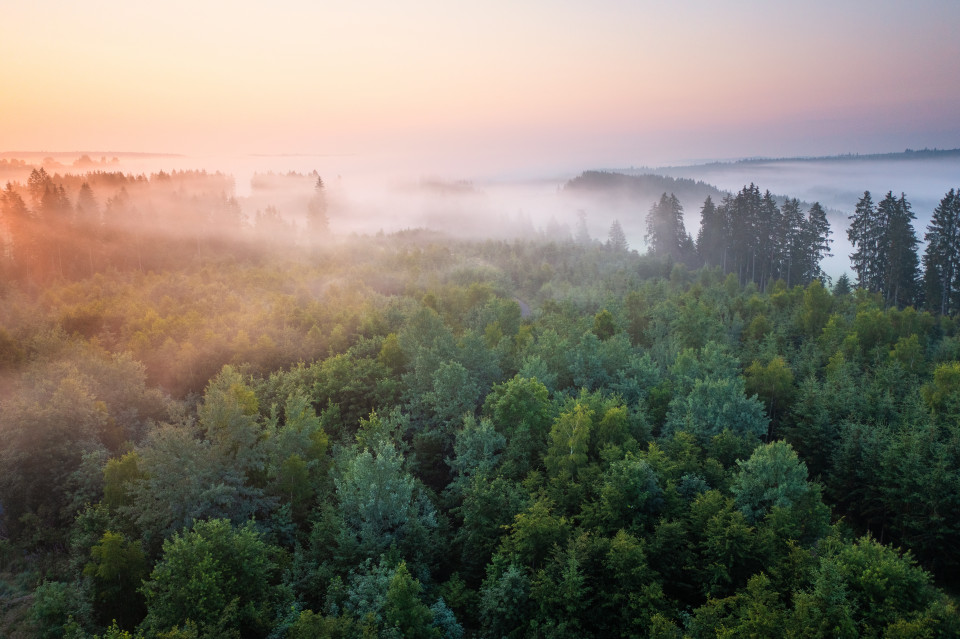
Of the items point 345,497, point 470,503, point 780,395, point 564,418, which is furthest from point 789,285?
point 345,497

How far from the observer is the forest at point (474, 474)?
26047 millimetres

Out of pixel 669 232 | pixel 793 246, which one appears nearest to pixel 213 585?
pixel 793 246

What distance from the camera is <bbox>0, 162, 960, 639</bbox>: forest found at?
26047 mm

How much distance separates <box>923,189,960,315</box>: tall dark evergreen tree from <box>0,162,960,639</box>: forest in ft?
39.3

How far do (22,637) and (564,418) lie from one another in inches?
1377

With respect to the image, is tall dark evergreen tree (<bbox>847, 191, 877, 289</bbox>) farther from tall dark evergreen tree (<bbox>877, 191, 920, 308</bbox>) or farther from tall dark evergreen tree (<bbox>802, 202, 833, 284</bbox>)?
tall dark evergreen tree (<bbox>802, 202, 833, 284</bbox>)

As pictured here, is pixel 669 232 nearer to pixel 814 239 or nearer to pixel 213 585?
pixel 814 239

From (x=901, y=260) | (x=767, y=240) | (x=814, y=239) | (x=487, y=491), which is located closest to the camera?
(x=487, y=491)

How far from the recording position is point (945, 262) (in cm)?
8794

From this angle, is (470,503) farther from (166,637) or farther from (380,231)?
(380,231)

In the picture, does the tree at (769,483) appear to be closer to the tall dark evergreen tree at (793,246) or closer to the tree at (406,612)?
the tree at (406,612)

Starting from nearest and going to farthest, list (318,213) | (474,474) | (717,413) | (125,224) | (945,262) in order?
(474,474) → (717,413) → (945,262) → (125,224) → (318,213)

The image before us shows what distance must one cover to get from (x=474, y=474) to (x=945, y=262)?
3775 inches

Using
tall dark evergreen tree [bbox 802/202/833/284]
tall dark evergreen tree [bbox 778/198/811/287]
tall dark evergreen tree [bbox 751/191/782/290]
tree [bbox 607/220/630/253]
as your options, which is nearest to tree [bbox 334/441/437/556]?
tall dark evergreen tree [bbox 778/198/811/287]
